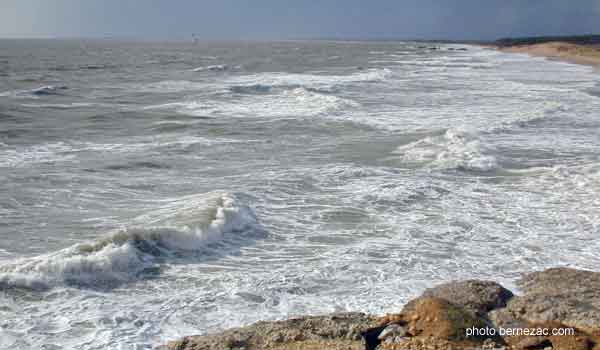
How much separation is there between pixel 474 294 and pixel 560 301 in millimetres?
826

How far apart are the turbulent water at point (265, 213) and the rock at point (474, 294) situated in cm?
48

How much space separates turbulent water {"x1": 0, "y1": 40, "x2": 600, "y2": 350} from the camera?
23.0 ft

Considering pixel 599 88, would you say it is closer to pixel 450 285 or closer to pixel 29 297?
pixel 450 285

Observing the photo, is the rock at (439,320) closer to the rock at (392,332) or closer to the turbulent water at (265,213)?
the rock at (392,332)

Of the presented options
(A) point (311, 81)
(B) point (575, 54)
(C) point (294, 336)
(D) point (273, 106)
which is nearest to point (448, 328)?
(C) point (294, 336)

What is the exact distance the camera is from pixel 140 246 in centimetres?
874

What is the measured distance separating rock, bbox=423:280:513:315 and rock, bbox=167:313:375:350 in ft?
3.50

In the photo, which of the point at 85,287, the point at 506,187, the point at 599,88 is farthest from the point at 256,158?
the point at 599,88

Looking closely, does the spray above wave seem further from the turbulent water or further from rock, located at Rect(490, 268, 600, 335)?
rock, located at Rect(490, 268, 600, 335)

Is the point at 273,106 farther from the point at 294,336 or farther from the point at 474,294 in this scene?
the point at 294,336

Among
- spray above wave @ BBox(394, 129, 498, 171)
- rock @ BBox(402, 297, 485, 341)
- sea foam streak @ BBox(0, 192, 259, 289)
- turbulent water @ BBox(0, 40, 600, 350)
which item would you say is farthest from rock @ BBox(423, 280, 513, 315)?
spray above wave @ BBox(394, 129, 498, 171)

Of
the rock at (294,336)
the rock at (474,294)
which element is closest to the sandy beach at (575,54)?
the rock at (474,294)

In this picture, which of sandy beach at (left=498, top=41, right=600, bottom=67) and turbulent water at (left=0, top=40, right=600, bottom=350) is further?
sandy beach at (left=498, top=41, right=600, bottom=67)

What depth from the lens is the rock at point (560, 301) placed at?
19.4ft
